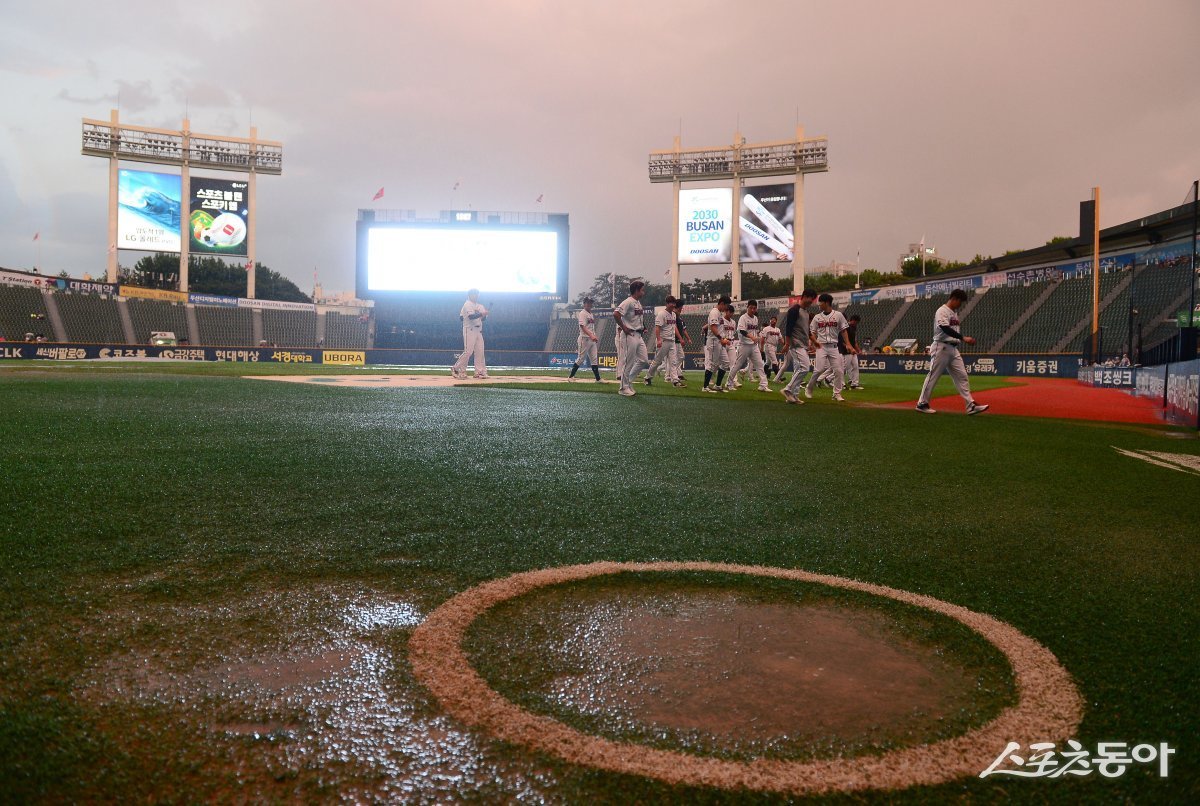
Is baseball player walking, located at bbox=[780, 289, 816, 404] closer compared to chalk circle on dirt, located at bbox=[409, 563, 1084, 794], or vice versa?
chalk circle on dirt, located at bbox=[409, 563, 1084, 794]

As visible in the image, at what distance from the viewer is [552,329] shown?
4875 cm

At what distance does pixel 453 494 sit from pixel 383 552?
113cm

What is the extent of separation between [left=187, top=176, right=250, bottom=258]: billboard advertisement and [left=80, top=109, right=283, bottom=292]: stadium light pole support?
308mm

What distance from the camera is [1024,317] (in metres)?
34.7

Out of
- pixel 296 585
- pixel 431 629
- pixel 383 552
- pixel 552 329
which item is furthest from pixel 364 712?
pixel 552 329

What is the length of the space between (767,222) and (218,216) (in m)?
32.1

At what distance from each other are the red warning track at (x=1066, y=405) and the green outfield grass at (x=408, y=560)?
187 inches

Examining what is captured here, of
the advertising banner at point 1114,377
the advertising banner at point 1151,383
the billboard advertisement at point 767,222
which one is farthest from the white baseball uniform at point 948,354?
the billboard advertisement at point 767,222

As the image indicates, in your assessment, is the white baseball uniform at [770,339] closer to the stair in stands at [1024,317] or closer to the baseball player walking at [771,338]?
the baseball player walking at [771,338]

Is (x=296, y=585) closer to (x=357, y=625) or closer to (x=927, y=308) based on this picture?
(x=357, y=625)

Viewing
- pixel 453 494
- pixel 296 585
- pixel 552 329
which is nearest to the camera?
pixel 296 585

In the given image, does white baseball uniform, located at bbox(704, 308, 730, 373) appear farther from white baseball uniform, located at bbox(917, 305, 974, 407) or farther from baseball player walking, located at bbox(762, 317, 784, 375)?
white baseball uniform, located at bbox(917, 305, 974, 407)

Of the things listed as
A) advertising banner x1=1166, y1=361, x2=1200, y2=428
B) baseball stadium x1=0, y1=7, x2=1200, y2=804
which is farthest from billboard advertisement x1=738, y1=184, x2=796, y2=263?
baseball stadium x1=0, y1=7, x2=1200, y2=804

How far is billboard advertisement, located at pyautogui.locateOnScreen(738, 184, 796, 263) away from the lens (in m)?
42.0
